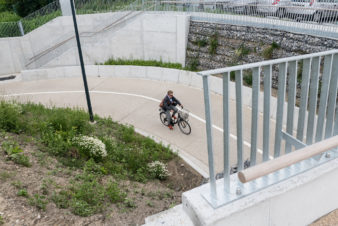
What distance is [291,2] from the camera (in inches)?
552

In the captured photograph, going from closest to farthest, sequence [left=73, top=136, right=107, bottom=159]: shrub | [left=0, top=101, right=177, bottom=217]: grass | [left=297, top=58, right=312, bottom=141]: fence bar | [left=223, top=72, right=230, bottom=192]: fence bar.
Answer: [left=223, top=72, right=230, bottom=192]: fence bar, [left=297, top=58, right=312, bottom=141]: fence bar, [left=0, top=101, right=177, bottom=217]: grass, [left=73, top=136, right=107, bottom=159]: shrub

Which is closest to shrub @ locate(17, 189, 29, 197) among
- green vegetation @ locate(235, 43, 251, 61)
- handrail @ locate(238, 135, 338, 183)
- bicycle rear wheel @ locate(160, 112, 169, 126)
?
handrail @ locate(238, 135, 338, 183)

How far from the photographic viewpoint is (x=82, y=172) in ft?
21.7

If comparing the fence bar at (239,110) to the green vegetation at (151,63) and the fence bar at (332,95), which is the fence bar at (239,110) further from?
the green vegetation at (151,63)

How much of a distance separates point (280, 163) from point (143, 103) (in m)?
12.6

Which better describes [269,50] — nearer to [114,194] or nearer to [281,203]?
[114,194]

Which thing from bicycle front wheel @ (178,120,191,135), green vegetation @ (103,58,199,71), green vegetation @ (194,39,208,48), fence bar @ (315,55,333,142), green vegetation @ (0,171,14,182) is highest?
fence bar @ (315,55,333,142)

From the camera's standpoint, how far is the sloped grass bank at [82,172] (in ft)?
16.0

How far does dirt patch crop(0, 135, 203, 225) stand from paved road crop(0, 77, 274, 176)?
2.79 meters

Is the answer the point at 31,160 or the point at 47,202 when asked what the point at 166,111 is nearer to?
the point at 31,160

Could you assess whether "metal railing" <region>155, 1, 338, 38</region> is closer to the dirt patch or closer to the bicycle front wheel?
the bicycle front wheel

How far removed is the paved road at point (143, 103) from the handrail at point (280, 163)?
6.29 metres

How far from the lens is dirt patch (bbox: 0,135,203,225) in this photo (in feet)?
14.3

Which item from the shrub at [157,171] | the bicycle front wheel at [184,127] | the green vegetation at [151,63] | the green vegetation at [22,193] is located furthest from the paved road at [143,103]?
the green vegetation at [22,193]
